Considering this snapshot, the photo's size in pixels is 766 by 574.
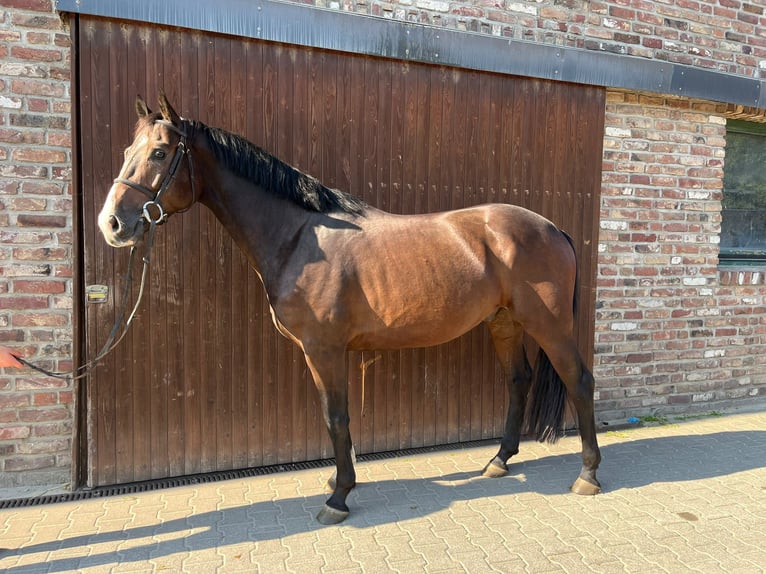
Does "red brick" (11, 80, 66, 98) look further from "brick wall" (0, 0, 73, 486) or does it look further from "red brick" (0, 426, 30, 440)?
"red brick" (0, 426, 30, 440)

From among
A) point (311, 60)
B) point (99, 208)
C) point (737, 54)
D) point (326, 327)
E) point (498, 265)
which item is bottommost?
point (326, 327)

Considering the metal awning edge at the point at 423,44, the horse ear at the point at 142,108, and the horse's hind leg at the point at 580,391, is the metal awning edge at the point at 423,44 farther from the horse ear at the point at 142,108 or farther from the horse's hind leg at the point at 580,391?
the horse's hind leg at the point at 580,391

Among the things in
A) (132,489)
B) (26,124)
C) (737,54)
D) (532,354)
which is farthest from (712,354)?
(26,124)

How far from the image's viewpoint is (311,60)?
3637mm

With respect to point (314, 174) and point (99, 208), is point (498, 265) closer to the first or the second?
point (314, 174)

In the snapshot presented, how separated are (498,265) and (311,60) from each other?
194 centimetres

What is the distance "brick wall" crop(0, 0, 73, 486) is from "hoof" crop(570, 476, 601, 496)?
3.27m

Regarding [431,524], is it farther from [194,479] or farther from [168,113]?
[168,113]

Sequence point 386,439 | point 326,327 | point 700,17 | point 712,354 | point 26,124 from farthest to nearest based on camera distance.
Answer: point 712,354, point 700,17, point 386,439, point 26,124, point 326,327

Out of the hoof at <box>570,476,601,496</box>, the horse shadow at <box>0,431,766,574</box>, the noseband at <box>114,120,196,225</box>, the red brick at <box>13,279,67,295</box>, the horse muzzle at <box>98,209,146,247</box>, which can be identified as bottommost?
the horse shadow at <box>0,431,766,574</box>

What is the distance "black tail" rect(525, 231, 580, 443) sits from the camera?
356cm

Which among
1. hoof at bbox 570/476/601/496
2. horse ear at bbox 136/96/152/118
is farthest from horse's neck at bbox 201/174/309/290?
hoof at bbox 570/476/601/496

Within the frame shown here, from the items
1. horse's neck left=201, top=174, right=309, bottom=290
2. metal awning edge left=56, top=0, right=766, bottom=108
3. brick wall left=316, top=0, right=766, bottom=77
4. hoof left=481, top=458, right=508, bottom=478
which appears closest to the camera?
horse's neck left=201, top=174, right=309, bottom=290

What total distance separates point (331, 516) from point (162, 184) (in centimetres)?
202
